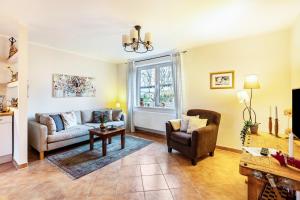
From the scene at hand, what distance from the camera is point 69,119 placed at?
3.79 metres

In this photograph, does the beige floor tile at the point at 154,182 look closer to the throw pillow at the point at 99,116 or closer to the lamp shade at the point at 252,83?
the lamp shade at the point at 252,83

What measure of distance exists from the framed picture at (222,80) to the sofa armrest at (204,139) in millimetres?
947

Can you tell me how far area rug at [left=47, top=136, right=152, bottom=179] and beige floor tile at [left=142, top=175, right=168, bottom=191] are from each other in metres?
0.90

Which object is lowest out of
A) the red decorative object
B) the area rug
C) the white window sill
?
the area rug

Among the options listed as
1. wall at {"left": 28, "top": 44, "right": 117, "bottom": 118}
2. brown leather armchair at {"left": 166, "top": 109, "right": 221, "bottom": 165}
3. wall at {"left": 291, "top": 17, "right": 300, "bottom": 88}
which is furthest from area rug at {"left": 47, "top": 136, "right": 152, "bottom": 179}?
wall at {"left": 291, "top": 17, "right": 300, "bottom": 88}

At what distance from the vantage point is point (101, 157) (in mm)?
3105

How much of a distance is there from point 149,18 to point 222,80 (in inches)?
83.1

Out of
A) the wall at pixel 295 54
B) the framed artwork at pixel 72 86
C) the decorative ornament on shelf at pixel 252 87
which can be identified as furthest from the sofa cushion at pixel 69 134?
the wall at pixel 295 54

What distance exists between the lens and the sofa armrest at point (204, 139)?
2.77 meters

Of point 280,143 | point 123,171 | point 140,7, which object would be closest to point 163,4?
point 140,7

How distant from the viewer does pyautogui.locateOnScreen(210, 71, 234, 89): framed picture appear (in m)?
3.44

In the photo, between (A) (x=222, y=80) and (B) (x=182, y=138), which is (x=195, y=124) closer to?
(B) (x=182, y=138)

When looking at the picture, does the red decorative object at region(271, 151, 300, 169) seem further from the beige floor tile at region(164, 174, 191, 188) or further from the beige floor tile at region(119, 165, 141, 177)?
the beige floor tile at region(119, 165, 141, 177)

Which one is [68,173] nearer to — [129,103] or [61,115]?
[61,115]
